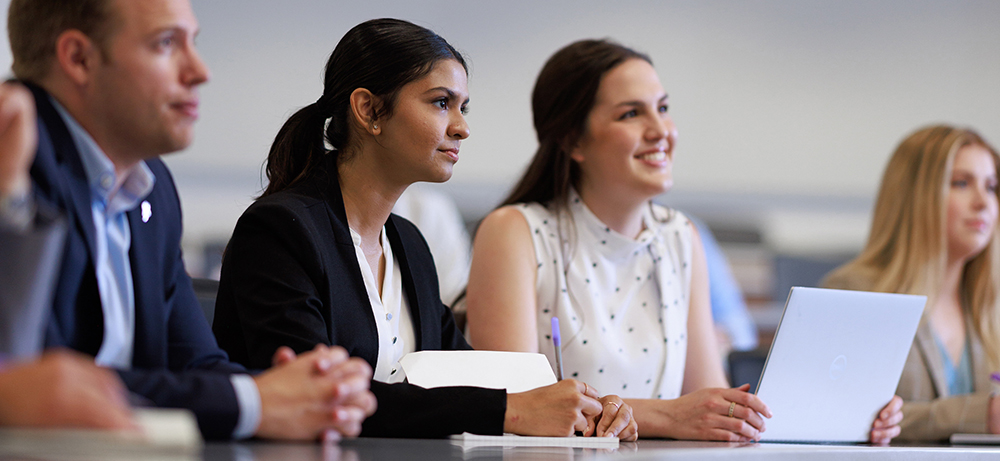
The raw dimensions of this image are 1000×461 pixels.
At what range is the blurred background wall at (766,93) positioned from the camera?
4.34 metres

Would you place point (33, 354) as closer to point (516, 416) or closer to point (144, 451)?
point (144, 451)

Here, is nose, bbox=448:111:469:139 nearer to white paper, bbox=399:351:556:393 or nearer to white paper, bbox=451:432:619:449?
white paper, bbox=399:351:556:393

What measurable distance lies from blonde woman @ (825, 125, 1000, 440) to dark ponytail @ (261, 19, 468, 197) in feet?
4.57

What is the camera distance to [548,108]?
2.22 metres

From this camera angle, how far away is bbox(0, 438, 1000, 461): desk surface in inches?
26.8

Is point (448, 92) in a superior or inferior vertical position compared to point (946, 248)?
superior

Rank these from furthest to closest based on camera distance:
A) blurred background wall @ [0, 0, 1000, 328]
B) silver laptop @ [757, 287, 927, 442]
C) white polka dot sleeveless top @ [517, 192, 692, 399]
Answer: blurred background wall @ [0, 0, 1000, 328], white polka dot sleeveless top @ [517, 192, 692, 399], silver laptop @ [757, 287, 927, 442]

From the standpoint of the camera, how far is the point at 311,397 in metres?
1.00

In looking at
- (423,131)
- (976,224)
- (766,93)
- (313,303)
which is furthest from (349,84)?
(766,93)

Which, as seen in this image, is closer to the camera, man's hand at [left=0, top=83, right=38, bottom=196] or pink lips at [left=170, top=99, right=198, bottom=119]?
man's hand at [left=0, top=83, right=38, bottom=196]

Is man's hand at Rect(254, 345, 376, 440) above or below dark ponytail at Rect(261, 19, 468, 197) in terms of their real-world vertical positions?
below

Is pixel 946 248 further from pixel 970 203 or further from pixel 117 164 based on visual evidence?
pixel 117 164

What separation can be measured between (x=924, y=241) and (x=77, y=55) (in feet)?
6.96

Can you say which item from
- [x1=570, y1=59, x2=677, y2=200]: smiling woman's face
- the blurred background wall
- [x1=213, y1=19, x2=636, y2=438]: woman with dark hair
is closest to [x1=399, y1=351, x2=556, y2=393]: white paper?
[x1=213, y1=19, x2=636, y2=438]: woman with dark hair
